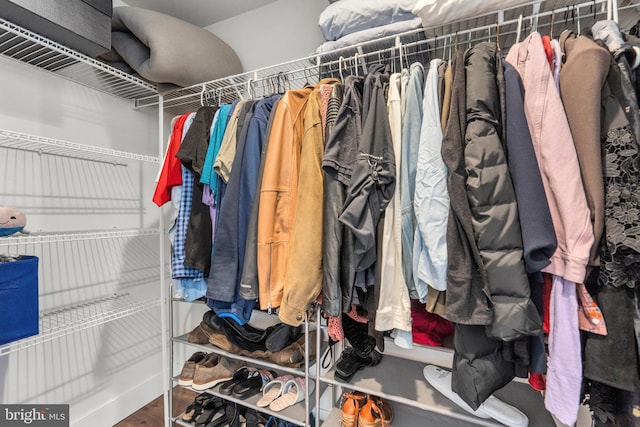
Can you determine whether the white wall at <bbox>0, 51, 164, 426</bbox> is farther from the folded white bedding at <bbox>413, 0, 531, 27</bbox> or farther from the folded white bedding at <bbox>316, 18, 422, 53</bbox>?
the folded white bedding at <bbox>413, 0, 531, 27</bbox>

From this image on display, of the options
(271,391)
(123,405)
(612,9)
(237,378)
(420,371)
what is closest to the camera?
(612,9)

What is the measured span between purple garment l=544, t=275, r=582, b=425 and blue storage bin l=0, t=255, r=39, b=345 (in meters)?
1.59

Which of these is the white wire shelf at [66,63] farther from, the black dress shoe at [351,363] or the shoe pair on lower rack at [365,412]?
the shoe pair on lower rack at [365,412]

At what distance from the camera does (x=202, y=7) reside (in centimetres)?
175

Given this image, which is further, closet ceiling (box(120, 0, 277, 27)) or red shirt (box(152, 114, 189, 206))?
closet ceiling (box(120, 0, 277, 27))

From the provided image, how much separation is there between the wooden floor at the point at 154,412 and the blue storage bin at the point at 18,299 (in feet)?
2.95

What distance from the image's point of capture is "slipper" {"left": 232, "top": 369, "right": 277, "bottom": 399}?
135 centimetres

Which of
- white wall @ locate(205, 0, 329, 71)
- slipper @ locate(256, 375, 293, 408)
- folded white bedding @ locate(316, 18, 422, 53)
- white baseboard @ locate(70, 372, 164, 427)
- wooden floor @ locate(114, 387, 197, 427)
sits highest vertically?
white wall @ locate(205, 0, 329, 71)

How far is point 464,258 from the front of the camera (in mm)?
693

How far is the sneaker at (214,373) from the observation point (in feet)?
4.64

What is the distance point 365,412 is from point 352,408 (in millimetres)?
54

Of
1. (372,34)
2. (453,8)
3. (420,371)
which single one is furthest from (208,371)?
(453,8)

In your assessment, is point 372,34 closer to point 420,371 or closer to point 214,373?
point 420,371

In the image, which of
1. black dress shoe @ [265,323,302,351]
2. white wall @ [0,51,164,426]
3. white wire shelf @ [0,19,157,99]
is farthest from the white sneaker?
white wire shelf @ [0,19,157,99]
